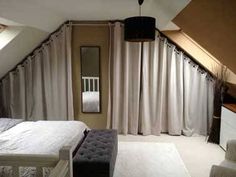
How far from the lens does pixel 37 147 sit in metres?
2.51

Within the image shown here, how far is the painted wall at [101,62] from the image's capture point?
4609mm

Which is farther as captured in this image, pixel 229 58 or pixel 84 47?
pixel 84 47

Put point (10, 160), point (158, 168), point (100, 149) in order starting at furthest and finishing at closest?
point (158, 168), point (100, 149), point (10, 160)

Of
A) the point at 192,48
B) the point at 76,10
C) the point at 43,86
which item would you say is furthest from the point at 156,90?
the point at 43,86

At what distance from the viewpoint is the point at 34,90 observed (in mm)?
4762

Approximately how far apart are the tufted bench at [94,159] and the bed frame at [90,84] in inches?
69.4

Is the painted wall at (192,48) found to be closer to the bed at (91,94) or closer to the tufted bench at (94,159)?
the bed at (91,94)

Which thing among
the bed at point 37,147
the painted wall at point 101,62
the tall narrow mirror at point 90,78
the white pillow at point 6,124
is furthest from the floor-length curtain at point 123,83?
the white pillow at point 6,124

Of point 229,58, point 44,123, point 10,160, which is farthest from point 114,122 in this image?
point 10,160

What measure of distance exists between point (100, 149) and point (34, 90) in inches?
98.8

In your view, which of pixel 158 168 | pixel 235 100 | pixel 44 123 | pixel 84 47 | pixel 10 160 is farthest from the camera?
pixel 84 47

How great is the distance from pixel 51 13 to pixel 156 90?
90.3 inches

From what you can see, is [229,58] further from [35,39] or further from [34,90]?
[34,90]

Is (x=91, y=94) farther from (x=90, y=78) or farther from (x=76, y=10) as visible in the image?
(x=76, y=10)
